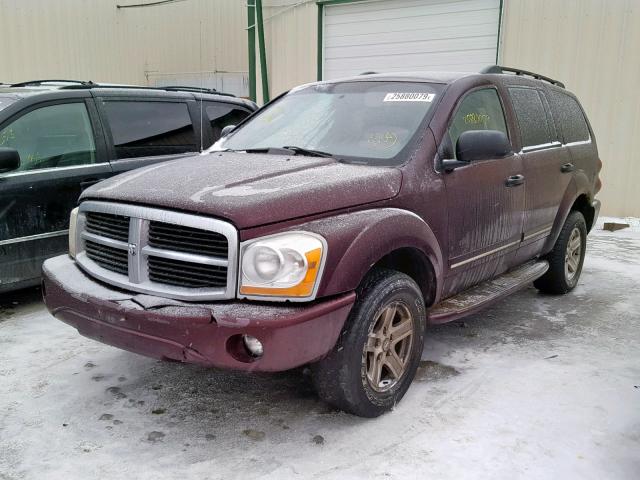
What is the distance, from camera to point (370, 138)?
3.66 meters

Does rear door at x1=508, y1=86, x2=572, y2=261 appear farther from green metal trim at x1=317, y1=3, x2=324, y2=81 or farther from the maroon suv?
green metal trim at x1=317, y1=3, x2=324, y2=81

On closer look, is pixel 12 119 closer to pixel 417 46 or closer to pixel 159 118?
pixel 159 118

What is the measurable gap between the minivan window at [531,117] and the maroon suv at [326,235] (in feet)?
0.11

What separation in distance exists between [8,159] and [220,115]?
2369mm

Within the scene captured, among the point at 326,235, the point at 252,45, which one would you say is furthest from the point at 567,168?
the point at 252,45

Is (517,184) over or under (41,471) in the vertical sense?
over

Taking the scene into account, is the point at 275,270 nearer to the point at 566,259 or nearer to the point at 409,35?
the point at 566,259

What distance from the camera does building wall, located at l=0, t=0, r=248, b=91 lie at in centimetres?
1312

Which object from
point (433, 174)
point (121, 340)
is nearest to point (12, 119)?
point (121, 340)

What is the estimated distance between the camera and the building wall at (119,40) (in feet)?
43.0

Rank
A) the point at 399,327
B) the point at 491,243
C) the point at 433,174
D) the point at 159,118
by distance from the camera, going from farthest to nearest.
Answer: the point at 159,118, the point at 491,243, the point at 433,174, the point at 399,327

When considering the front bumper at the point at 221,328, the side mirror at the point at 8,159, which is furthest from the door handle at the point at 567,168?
the side mirror at the point at 8,159

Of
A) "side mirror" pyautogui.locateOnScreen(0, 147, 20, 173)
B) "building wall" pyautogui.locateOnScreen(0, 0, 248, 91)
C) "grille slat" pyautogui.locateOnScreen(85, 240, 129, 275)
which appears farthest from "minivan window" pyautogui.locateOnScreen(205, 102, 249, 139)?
"building wall" pyautogui.locateOnScreen(0, 0, 248, 91)

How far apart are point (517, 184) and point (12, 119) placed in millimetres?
3810
